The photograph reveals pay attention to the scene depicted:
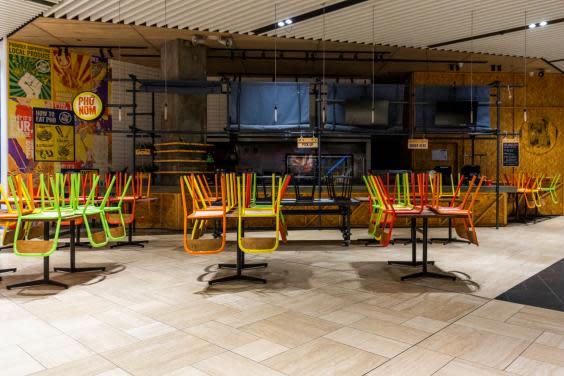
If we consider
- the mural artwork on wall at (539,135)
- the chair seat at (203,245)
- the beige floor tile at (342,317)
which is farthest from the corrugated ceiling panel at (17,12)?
the mural artwork on wall at (539,135)

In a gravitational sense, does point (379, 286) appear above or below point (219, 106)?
below

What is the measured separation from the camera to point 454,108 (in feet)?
31.0

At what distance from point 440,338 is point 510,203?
29.5 ft

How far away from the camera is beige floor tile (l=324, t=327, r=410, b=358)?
2.57m

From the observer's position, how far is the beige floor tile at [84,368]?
227 centimetres

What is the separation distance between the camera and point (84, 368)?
7.66 ft

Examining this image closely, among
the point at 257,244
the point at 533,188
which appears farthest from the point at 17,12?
the point at 533,188

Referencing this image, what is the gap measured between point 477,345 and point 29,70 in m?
10.0

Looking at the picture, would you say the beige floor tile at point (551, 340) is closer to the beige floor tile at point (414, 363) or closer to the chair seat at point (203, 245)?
the beige floor tile at point (414, 363)

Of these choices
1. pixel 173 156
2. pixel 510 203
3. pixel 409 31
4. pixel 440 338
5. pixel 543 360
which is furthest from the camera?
pixel 510 203

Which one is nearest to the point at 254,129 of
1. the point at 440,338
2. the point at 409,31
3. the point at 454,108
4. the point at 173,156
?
the point at 173,156

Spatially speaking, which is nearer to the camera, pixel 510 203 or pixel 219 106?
pixel 510 203

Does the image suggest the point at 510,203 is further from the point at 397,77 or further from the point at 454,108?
the point at 397,77

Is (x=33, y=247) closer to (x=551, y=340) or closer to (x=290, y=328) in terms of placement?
(x=290, y=328)
